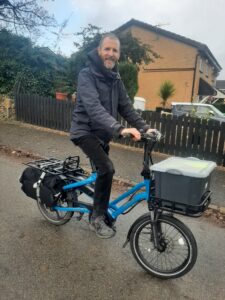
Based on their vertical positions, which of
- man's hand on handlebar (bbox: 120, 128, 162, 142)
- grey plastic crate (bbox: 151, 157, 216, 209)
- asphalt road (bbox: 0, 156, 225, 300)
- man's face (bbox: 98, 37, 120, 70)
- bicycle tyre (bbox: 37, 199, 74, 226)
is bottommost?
asphalt road (bbox: 0, 156, 225, 300)

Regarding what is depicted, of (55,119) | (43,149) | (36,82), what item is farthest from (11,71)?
(43,149)

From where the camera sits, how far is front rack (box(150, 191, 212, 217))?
292 cm

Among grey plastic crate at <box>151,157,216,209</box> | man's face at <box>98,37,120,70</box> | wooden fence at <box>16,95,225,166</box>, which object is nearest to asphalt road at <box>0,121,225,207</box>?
wooden fence at <box>16,95,225,166</box>

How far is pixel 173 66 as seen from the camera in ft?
102

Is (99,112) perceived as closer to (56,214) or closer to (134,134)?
(134,134)

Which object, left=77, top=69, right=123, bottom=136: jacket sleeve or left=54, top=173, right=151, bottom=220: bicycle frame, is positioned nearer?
left=77, top=69, right=123, bottom=136: jacket sleeve

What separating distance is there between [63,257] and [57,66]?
46.6 ft

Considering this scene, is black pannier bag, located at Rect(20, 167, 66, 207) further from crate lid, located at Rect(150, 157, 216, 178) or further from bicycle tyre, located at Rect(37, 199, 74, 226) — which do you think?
crate lid, located at Rect(150, 157, 216, 178)

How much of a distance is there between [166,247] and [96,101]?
1.63 metres

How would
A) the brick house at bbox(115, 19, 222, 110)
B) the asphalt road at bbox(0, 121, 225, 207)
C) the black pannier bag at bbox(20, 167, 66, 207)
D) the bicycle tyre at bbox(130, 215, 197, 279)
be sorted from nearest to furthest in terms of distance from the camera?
1. the bicycle tyre at bbox(130, 215, 197, 279)
2. the black pannier bag at bbox(20, 167, 66, 207)
3. the asphalt road at bbox(0, 121, 225, 207)
4. the brick house at bbox(115, 19, 222, 110)

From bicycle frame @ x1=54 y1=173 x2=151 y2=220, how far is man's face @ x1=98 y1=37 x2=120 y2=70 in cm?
122

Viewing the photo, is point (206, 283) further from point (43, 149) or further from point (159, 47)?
point (159, 47)

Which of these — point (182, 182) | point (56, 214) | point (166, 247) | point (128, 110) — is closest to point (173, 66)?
point (128, 110)

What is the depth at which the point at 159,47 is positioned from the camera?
104 feet
